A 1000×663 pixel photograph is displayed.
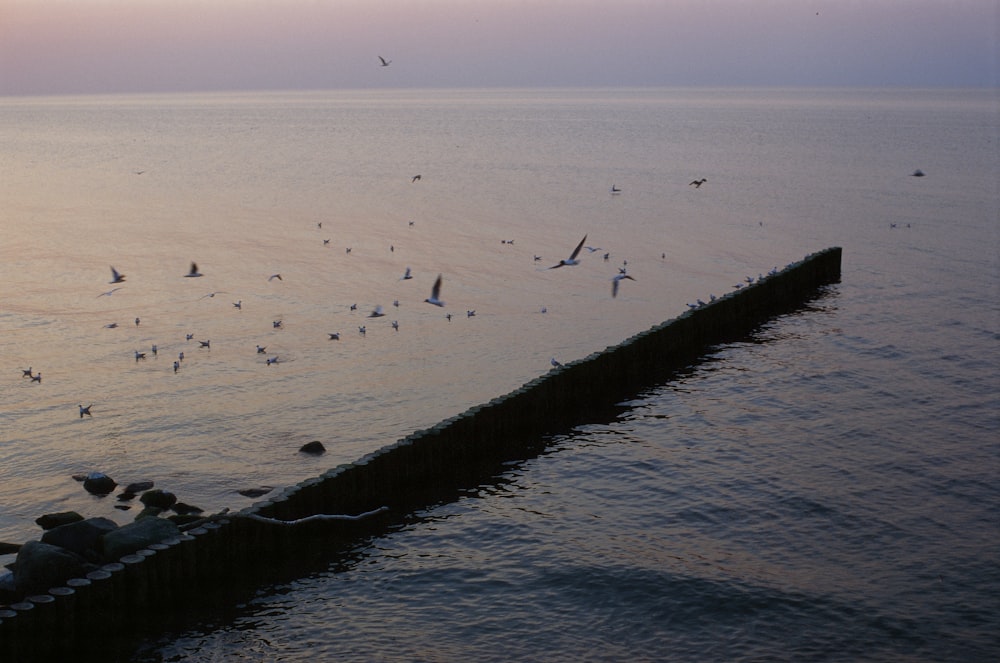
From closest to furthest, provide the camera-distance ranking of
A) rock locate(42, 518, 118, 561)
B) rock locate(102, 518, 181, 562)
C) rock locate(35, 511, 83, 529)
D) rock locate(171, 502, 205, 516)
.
→ rock locate(102, 518, 181, 562), rock locate(42, 518, 118, 561), rock locate(35, 511, 83, 529), rock locate(171, 502, 205, 516)

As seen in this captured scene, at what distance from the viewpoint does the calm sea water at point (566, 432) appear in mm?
18422

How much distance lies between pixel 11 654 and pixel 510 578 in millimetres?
8966

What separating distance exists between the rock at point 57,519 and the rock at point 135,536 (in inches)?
129

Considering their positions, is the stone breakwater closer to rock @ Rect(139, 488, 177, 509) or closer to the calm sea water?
the calm sea water

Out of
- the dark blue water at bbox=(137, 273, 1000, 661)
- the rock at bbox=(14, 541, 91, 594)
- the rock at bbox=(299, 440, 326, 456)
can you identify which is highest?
the rock at bbox=(14, 541, 91, 594)

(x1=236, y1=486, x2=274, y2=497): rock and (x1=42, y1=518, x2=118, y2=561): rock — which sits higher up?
(x1=42, y1=518, x2=118, y2=561): rock

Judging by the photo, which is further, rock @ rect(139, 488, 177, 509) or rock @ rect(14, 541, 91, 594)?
rock @ rect(139, 488, 177, 509)

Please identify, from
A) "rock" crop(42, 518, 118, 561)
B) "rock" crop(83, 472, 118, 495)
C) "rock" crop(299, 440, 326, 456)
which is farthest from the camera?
"rock" crop(299, 440, 326, 456)

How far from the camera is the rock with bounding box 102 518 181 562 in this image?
61.0ft

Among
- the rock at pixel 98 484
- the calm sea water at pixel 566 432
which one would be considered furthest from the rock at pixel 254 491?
the rock at pixel 98 484

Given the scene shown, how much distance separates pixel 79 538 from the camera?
19188mm

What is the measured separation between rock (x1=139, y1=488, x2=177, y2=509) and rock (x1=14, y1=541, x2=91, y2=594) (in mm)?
5504

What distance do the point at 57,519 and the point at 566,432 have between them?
43.5 feet

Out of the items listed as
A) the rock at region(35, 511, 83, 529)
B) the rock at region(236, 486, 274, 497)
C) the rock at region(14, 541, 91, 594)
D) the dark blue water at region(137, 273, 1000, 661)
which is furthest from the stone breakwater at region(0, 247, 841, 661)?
the rock at region(35, 511, 83, 529)
